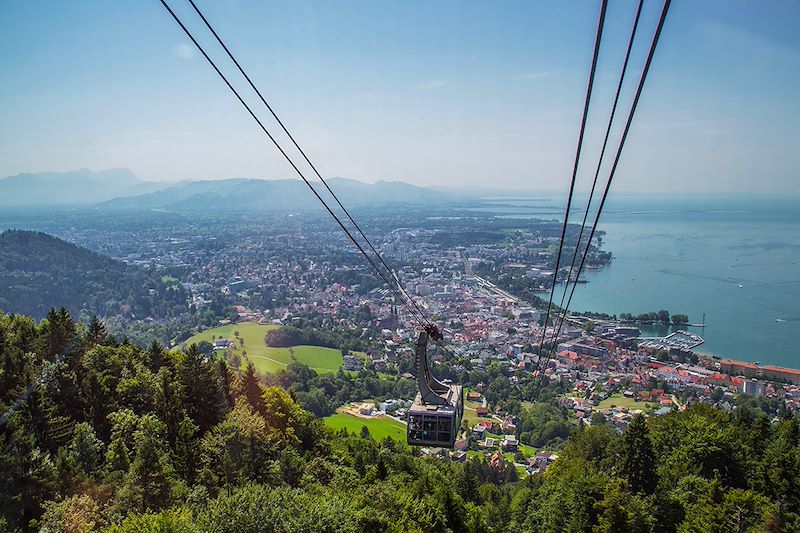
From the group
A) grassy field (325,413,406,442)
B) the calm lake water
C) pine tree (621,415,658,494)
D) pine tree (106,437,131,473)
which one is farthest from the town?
pine tree (106,437,131,473)

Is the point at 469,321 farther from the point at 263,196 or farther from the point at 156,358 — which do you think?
the point at 263,196

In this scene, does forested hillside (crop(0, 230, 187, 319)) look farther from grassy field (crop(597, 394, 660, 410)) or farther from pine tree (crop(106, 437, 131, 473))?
pine tree (crop(106, 437, 131, 473))

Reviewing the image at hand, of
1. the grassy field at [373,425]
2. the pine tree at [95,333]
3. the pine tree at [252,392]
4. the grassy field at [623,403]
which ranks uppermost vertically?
the pine tree at [95,333]

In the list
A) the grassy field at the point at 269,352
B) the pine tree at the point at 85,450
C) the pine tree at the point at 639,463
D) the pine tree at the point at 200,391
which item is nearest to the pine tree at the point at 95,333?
the pine tree at the point at 200,391

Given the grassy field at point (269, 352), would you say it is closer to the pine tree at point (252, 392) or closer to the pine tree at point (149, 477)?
the pine tree at point (252, 392)

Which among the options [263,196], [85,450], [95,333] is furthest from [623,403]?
[263,196]
